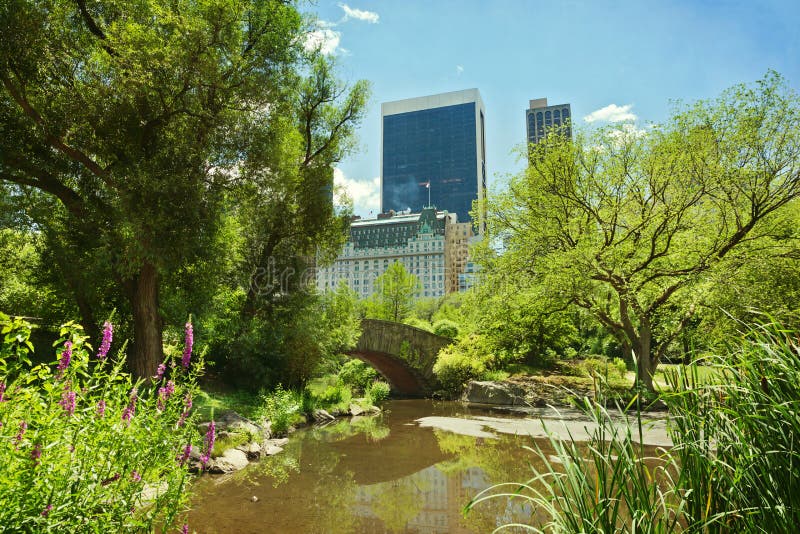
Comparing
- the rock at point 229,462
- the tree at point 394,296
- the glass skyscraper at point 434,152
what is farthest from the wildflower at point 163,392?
the glass skyscraper at point 434,152

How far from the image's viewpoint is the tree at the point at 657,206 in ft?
41.1

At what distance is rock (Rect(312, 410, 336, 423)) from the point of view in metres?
13.2

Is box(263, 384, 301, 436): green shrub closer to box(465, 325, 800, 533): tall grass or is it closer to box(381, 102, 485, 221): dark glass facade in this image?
box(465, 325, 800, 533): tall grass

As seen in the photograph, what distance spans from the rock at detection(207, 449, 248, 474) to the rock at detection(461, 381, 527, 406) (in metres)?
11.2

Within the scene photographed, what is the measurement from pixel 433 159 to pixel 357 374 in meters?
127

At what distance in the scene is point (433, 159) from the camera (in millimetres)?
146375

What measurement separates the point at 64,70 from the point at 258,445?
8.57m

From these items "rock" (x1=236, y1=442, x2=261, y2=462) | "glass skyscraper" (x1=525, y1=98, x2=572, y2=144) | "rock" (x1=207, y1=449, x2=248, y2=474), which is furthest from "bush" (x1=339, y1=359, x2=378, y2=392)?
"glass skyscraper" (x1=525, y1=98, x2=572, y2=144)

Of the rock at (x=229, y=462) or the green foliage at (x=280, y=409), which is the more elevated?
the green foliage at (x=280, y=409)

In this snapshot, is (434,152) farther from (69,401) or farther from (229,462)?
(69,401)

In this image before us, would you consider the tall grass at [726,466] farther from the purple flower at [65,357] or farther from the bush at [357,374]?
the bush at [357,374]

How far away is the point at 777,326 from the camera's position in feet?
6.70

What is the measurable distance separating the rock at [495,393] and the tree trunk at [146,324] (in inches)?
468

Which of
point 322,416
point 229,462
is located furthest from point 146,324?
point 322,416
